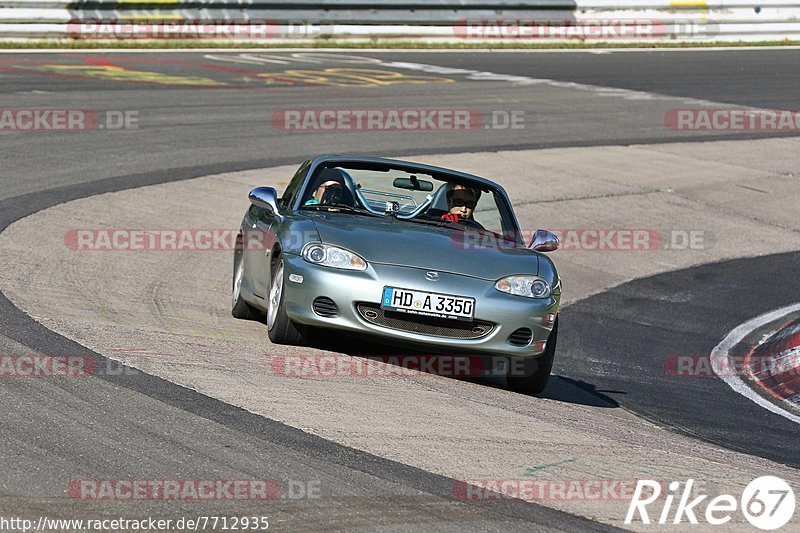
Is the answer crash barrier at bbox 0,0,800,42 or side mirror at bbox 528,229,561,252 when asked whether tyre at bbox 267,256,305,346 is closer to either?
side mirror at bbox 528,229,561,252

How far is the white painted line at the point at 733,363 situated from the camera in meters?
9.60

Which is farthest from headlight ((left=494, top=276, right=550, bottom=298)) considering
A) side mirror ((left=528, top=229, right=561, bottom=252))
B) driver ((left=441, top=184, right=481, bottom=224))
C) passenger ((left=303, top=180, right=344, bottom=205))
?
passenger ((left=303, top=180, right=344, bottom=205))

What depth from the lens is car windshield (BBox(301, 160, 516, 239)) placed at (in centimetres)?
931

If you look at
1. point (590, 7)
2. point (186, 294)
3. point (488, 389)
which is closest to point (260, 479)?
point (488, 389)

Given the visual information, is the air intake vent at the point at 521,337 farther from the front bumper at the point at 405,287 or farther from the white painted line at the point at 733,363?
the white painted line at the point at 733,363

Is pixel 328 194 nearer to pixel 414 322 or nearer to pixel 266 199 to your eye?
pixel 266 199

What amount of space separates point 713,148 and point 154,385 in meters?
16.0

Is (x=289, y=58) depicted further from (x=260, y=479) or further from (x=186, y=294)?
(x=260, y=479)

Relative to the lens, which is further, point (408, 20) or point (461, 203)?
point (408, 20)

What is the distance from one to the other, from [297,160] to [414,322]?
10232mm

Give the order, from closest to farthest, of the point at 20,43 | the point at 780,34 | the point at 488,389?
the point at 488,389 < the point at 20,43 < the point at 780,34

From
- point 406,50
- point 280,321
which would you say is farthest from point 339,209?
point 406,50

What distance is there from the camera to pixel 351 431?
6324 mm

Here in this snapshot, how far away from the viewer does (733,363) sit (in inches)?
439
